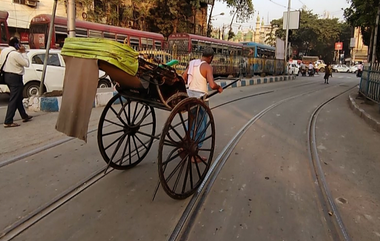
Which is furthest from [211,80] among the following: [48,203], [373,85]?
[373,85]

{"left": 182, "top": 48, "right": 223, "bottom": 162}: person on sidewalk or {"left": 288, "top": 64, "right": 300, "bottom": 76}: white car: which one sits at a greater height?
{"left": 288, "top": 64, "right": 300, "bottom": 76}: white car

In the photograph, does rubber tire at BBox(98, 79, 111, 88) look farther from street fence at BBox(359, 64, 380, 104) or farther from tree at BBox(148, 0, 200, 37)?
tree at BBox(148, 0, 200, 37)

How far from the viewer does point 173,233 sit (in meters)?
2.67

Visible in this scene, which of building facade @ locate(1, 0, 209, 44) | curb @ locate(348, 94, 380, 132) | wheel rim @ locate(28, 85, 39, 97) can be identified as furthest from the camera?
building facade @ locate(1, 0, 209, 44)

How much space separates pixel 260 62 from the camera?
81.2 ft

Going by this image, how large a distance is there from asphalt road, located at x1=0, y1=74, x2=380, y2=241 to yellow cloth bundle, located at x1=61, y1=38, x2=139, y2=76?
1.44m

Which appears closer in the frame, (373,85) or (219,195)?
(219,195)

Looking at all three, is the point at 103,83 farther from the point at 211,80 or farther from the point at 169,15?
the point at 169,15

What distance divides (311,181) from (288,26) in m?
29.2

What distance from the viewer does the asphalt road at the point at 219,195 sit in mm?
2736

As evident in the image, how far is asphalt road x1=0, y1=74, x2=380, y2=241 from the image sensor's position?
2736 mm

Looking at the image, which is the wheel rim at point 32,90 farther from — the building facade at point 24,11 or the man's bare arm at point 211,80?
the building facade at point 24,11

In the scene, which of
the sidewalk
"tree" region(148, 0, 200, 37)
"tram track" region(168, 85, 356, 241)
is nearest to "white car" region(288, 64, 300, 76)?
"tree" region(148, 0, 200, 37)

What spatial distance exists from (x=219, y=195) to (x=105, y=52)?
2.00 metres
